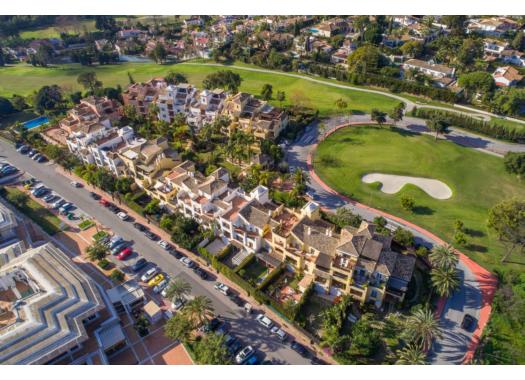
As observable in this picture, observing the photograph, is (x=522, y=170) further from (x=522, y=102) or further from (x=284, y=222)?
(x=284, y=222)

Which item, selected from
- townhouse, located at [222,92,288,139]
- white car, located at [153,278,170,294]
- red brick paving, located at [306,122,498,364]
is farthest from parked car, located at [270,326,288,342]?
townhouse, located at [222,92,288,139]

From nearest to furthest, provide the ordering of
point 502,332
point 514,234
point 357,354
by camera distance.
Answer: point 357,354 → point 502,332 → point 514,234

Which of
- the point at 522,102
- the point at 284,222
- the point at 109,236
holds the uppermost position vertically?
the point at 522,102

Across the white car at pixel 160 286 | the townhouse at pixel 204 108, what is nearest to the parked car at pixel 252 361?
the white car at pixel 160 286

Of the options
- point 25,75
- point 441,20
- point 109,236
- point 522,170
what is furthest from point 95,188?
point 441,20

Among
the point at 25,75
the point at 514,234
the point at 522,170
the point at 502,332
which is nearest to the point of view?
the point at 502,332

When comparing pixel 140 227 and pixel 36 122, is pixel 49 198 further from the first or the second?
pixel 36 122
